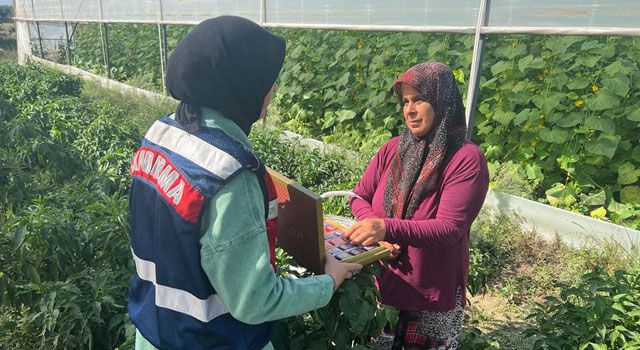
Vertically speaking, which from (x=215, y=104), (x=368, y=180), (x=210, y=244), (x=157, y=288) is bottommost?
(x=368, y=180)

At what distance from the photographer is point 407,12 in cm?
488

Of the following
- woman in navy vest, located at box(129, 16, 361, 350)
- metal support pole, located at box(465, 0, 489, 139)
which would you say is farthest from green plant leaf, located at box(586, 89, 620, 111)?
woman in navy vest, located at box(129, 16, 361, 350)

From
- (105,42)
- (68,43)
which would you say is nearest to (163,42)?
(105,42)

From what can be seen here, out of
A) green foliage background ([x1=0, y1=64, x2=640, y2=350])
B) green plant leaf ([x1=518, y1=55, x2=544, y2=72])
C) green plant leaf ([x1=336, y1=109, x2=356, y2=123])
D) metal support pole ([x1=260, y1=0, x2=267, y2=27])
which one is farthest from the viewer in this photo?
metal support pole ([x1=260, y1=0, x2=267, y2=27])

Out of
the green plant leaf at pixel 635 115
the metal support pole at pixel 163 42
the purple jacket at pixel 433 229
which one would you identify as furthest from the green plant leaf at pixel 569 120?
the metal support pole at pixel 163 42

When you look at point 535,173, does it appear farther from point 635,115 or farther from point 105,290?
point 105,290

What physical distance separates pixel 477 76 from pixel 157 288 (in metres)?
3.70

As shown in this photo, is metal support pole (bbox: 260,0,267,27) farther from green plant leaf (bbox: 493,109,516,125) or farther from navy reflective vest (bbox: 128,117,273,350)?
navy reflective vest (bbox: 128,117,273,350)

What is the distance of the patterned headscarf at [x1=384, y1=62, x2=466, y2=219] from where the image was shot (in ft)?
5.67

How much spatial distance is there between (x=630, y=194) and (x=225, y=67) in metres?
4.01

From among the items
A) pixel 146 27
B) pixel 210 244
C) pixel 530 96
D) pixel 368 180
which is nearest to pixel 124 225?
pixel 368 180

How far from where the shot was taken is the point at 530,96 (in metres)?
4.38

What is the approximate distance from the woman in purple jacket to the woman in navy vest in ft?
1.93

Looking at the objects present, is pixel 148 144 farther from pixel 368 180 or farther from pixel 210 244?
pixel 368 180
